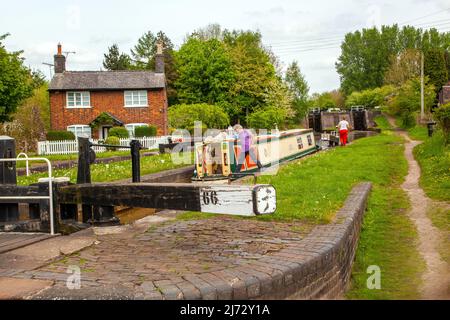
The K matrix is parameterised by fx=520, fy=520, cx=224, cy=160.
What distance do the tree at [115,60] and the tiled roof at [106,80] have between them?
39495 millimetres

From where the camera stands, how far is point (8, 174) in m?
7.57

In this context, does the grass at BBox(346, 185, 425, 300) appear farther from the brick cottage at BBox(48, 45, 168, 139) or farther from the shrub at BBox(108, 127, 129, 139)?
the brick cottage at BBox(48, 45, 168, 139)

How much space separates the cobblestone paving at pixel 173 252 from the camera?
4.52 m

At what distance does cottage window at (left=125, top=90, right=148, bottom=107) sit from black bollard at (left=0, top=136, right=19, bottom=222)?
34685 millimetres

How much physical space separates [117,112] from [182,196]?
37360mm

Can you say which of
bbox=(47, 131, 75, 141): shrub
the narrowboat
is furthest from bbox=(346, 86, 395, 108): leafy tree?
the narrowboat

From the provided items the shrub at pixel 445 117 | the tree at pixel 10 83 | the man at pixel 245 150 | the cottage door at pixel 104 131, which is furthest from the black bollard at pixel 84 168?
the cottage door at pixel 104 131

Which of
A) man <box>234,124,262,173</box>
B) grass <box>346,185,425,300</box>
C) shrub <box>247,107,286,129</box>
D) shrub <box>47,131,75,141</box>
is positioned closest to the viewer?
grass <box>346,185,425,300</box>

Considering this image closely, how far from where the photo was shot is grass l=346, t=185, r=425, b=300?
5.60m

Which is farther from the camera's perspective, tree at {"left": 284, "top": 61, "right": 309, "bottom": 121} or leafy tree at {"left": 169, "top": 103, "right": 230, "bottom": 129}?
tree at {"left": 284, "top": 61, "right": 309, "bottom": 121}

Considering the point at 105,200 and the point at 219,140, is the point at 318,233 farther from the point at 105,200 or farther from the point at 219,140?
the point at 219,140

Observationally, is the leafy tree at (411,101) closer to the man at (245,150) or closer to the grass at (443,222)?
the man at (245,150)

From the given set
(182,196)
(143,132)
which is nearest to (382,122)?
(143,132)

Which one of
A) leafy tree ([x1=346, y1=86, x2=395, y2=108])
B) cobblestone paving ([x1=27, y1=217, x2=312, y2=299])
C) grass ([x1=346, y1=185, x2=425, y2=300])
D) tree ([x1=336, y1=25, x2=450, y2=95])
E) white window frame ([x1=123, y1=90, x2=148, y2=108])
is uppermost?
tree ([x1=336, y1=25, x2=450, y2=95])
